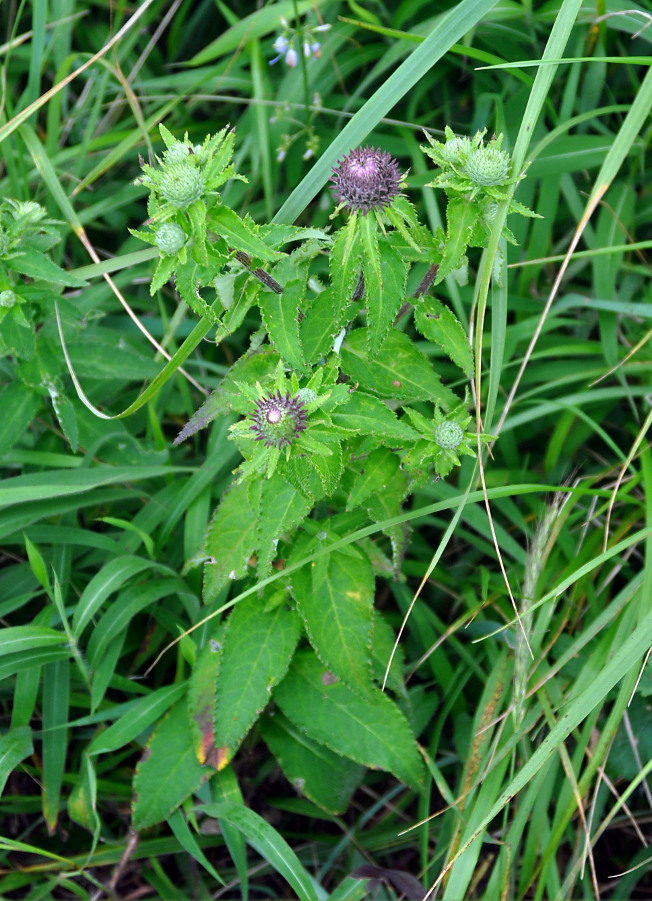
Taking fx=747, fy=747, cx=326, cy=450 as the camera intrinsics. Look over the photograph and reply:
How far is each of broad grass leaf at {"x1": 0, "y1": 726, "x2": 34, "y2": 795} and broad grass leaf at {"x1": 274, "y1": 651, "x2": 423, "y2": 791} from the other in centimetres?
88

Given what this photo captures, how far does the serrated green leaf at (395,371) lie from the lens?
7.25 feet

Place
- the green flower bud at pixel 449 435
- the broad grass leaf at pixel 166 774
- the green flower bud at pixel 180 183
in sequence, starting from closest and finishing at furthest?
1. the green flower bud at pixel 180 183
2. the green flower bud at pixel 449 435
3. the broad grass leaf at pixel 166 774

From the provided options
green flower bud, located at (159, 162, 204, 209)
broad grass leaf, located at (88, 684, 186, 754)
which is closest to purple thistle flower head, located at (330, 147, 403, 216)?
green flower bud, located at (159, 162, 204, 209)

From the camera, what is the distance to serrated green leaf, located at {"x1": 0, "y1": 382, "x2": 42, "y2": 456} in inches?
105

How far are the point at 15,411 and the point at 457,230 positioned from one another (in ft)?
5.62

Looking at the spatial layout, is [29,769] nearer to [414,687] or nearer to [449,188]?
[414,687]

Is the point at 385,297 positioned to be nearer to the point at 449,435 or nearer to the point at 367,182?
the point at 367,182

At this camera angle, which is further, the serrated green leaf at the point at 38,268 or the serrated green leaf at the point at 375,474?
the serrated green leaf at the point at 38,268

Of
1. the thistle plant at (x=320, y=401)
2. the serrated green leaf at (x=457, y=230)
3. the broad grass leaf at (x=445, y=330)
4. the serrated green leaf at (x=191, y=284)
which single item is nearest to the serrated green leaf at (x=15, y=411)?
the thistle plant at (x=320, y=401)

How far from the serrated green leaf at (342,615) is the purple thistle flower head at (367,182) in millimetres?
1060

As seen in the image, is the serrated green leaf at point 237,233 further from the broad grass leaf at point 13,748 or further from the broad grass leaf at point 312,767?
the broad grass leaf at point 13,748

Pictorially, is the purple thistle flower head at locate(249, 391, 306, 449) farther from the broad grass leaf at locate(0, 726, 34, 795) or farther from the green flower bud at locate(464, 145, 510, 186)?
the broad grass leaf at locate(0, 726, 34, 795)

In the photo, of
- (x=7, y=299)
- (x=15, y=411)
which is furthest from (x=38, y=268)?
(x=15, y=411)

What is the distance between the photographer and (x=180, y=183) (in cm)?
180
